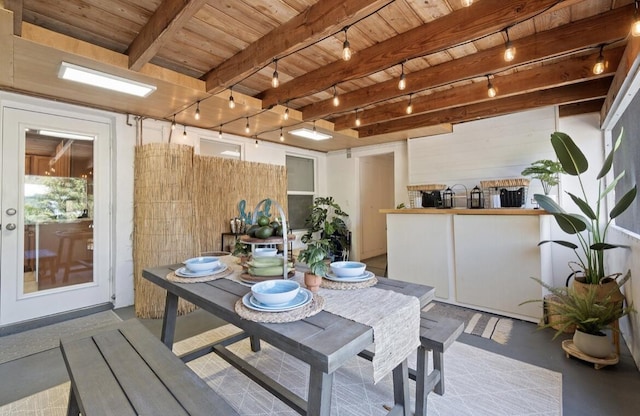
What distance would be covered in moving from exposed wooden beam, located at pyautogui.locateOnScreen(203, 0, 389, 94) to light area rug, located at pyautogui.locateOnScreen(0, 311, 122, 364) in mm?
2618

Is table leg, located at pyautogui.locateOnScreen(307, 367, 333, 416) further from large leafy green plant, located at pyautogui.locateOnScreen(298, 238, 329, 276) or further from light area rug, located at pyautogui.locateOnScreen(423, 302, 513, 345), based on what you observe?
light area rug, located at pyautogui.locateOnScreen(423, 302, 513, 345)

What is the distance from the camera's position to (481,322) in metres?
3.13

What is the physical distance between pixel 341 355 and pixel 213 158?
378 centimetres

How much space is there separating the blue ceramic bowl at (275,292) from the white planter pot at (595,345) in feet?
8.21

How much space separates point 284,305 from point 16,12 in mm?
2485

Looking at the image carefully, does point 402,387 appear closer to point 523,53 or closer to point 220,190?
point 523,53

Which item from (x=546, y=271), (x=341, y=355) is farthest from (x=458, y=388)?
(x=546, y=271)

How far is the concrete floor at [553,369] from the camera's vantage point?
6.16 ft

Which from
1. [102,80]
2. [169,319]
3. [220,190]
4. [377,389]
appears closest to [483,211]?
[377,389]

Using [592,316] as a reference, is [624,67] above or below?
above

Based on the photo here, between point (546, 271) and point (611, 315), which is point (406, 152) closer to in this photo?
point (546, 271)

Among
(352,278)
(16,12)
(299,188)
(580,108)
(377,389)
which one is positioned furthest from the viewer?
(299,188)

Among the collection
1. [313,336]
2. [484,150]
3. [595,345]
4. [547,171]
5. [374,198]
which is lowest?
[595,345]

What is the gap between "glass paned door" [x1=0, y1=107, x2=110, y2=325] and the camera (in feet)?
9.75
